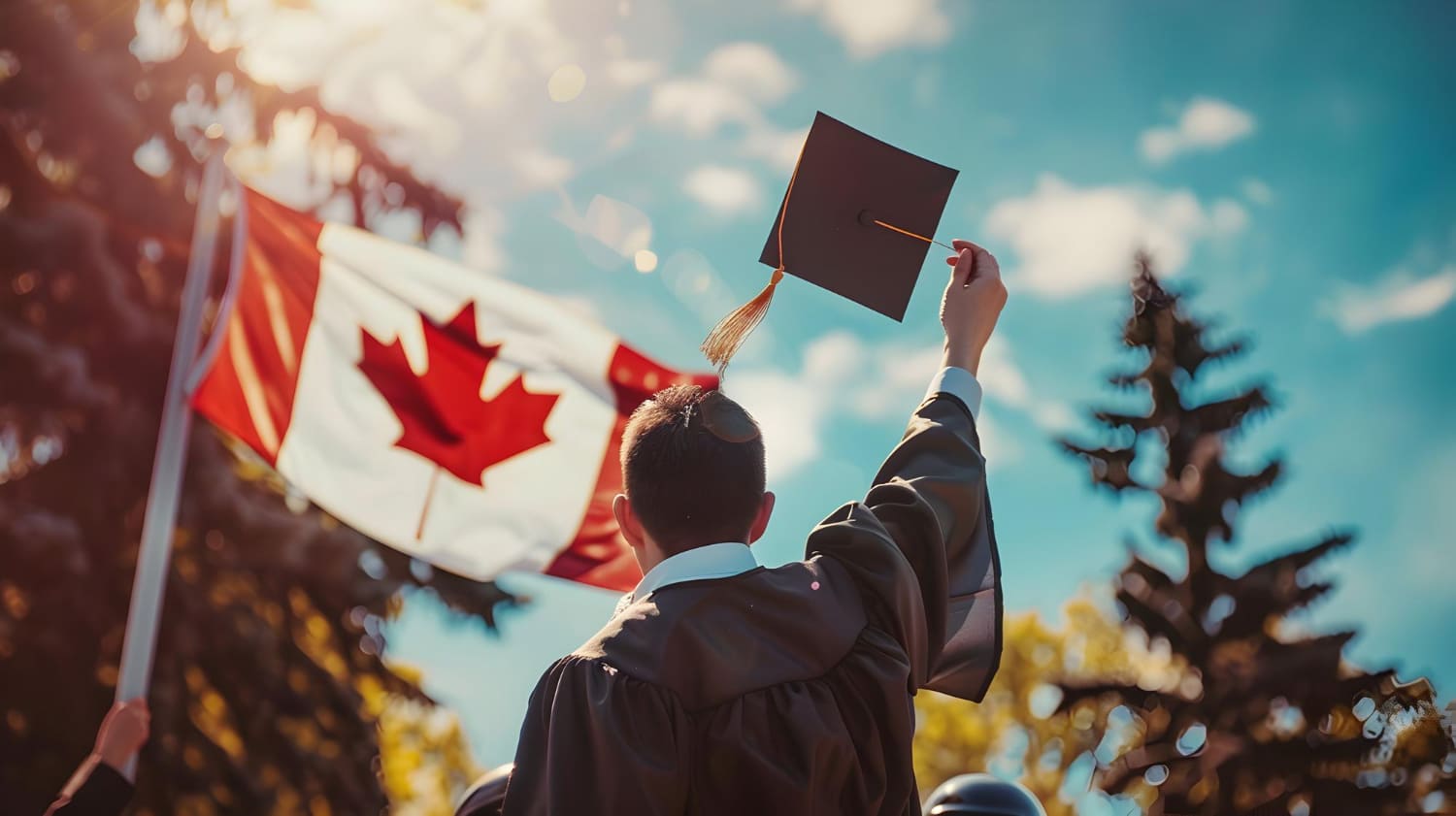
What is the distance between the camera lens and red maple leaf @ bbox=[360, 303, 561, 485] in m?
5.53

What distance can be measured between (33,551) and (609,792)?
6.51 metres

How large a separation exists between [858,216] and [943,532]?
3.25 feet

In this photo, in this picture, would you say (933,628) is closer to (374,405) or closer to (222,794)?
(374,405)

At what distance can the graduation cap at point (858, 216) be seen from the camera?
9.00ft

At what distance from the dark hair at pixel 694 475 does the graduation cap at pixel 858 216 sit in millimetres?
785

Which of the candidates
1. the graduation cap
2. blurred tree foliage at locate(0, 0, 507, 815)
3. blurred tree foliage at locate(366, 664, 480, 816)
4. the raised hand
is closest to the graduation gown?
the raised hand

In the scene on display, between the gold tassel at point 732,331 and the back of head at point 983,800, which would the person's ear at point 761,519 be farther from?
the back of head at point 983,800

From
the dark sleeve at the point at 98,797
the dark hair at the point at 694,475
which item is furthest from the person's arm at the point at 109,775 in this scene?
the dark hair at the point at 694,475

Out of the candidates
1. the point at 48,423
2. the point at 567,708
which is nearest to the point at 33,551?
the point at 48,423

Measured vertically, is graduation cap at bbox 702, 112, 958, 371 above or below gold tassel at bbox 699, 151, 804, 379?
above

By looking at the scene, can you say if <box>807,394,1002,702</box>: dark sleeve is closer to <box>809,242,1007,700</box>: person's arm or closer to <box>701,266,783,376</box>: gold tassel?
<box>809,242,1007,700</box>: person's arm

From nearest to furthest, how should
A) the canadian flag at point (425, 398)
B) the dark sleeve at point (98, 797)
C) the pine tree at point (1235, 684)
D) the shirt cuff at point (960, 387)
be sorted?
the shirt cuff at point (960, 387)
the dark sleeve at point (98, 797)
the canadian flag at point (425, 398)
the pine tree at point (1235, 684)

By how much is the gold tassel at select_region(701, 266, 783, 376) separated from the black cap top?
1.23ft

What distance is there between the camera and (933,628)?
210cm
